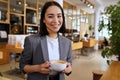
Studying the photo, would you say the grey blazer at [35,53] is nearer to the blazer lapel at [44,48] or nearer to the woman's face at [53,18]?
the blazer lapel at [44,48]

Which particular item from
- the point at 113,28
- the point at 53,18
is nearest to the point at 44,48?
the point at 53,18

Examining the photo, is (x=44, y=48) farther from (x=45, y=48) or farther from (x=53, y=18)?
(x=53, y=18)

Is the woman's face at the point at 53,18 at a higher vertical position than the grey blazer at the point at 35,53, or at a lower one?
higher

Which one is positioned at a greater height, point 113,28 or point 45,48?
point 113,28

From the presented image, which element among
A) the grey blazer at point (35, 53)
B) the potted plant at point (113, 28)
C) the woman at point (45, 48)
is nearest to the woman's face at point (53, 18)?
the woman at point (45, 48)

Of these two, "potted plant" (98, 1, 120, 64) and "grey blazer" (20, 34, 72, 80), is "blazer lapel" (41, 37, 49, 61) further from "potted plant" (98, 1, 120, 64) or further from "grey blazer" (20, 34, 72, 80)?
"potted plant" (98, 1, 120, 64)

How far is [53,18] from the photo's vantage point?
118cm

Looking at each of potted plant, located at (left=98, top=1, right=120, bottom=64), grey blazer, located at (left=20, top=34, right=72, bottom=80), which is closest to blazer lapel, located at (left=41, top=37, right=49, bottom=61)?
grey blazer, located at (left=20, top=34, right=72, bottom=80)

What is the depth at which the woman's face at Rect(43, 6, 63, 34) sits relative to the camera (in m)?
1.18

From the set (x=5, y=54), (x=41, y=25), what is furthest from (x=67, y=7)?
(x=41, y=25)

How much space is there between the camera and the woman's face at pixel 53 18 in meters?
1.18

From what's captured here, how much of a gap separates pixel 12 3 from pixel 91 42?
4.78 m

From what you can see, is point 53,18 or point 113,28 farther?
point 113,28

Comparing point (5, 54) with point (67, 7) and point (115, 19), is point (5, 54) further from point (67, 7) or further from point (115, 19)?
point (67, 7)
